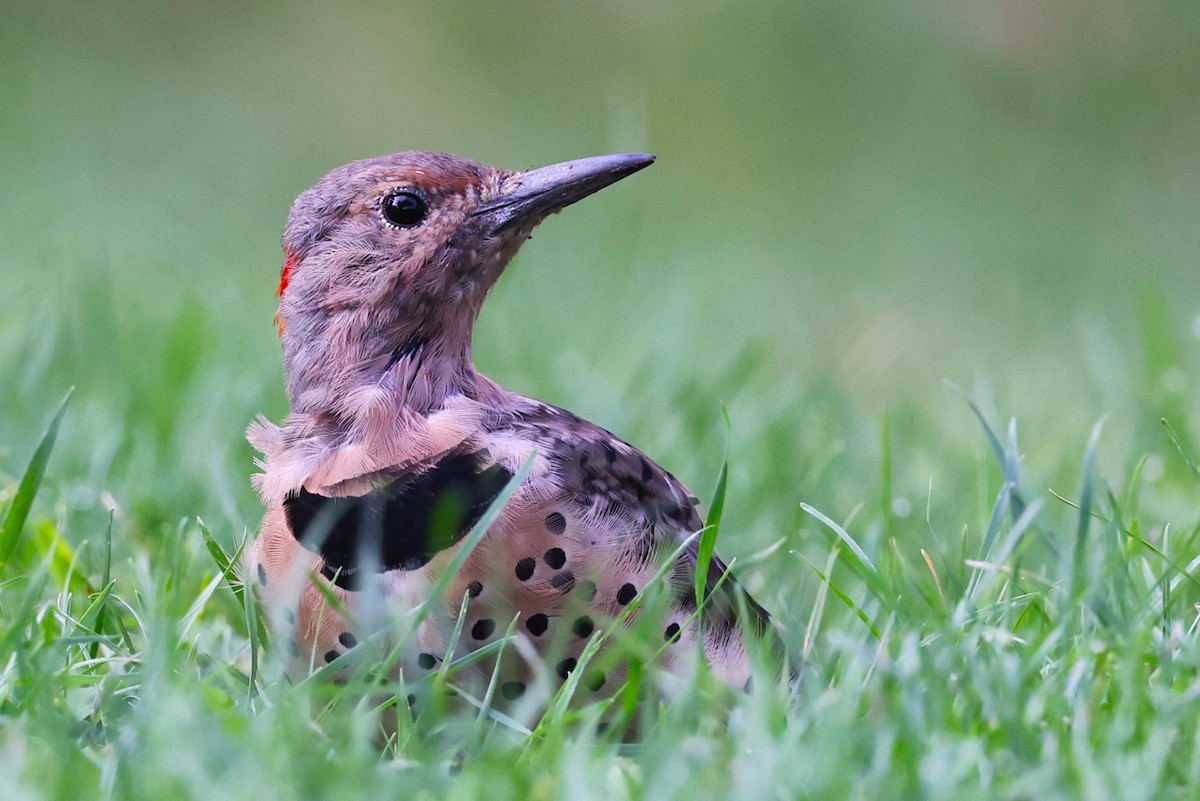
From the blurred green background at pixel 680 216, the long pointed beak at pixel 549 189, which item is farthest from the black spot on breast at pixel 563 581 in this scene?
the blurred green background at pixel 680 216

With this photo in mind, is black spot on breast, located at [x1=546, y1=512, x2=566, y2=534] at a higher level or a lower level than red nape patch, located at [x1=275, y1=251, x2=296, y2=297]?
lower

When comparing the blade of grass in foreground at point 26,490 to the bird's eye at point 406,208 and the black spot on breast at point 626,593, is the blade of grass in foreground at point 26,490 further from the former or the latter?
the black spot on breast at point 626,593

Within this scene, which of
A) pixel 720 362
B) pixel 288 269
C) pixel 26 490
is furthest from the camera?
pixel 720 362

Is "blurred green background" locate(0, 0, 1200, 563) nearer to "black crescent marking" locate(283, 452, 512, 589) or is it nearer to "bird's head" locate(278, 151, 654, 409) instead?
"bird's head" locate(278, 151, 654, 409)

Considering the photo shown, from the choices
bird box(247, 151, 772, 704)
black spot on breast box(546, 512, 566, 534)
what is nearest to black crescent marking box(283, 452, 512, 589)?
bird box(247, 151, 772, 704)

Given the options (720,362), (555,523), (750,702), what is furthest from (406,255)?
(720,362)

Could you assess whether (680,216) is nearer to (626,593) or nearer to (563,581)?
(626,593)
